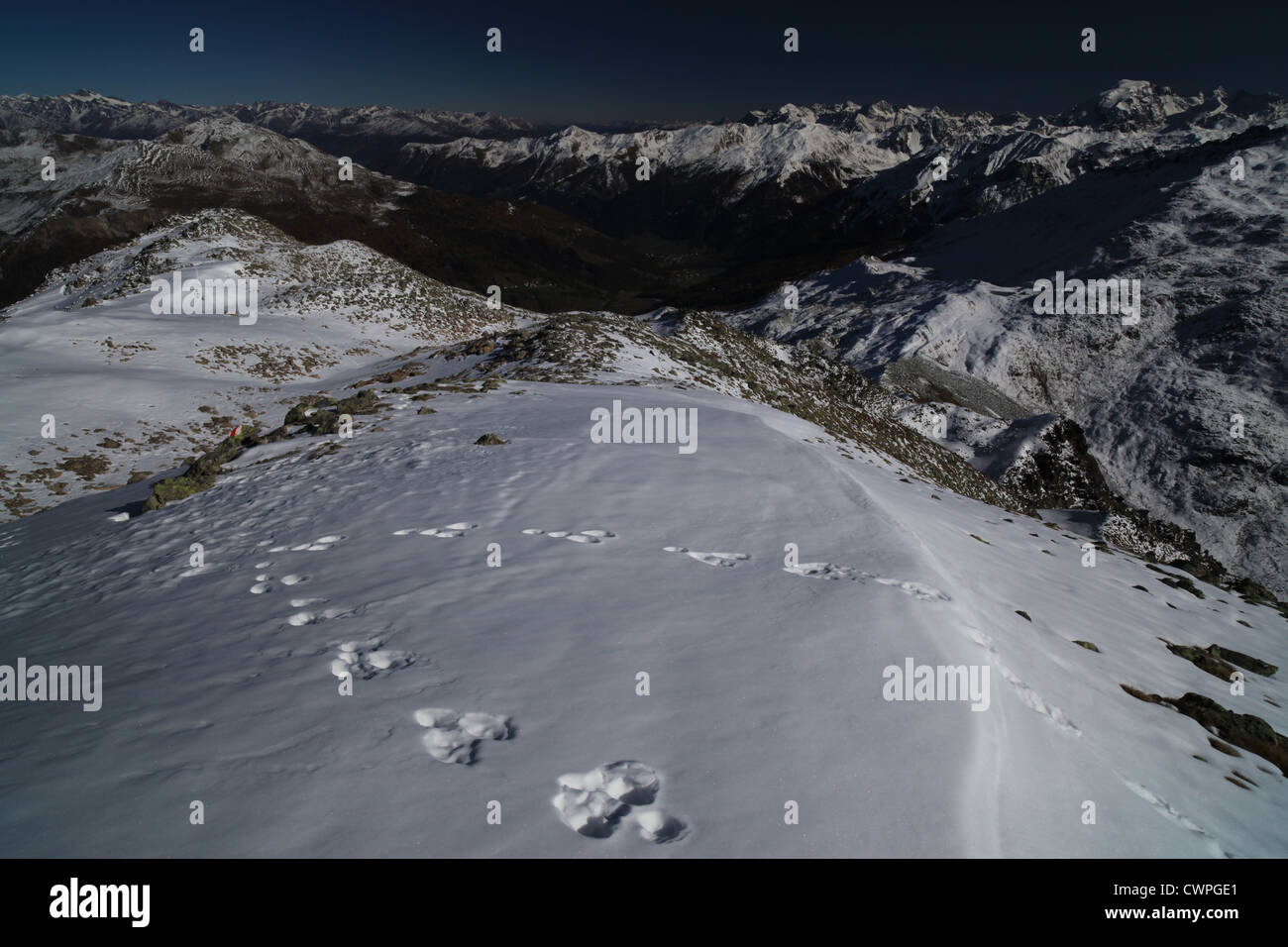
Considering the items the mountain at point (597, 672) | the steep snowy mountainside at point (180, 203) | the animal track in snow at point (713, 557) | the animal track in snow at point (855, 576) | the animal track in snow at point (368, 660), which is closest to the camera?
the mountain at point (597, 672)

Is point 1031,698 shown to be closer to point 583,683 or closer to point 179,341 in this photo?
point 583,683

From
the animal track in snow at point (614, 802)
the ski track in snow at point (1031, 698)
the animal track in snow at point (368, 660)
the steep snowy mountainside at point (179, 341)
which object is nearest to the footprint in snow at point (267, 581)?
the animal track in snow at point (368, 660)

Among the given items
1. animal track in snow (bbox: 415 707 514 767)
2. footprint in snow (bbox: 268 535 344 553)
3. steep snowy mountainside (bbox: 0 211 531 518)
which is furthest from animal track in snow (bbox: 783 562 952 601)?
steep snowy mountainside (bbox: 0 211 531 518)

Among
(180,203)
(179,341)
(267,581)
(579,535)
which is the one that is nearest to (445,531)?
(579,535)

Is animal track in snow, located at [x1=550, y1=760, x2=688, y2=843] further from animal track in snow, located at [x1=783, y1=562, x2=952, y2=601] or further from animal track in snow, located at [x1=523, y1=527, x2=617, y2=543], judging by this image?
animal track in snow, located at [x1=523, y1=527, x2=617, y2=543]

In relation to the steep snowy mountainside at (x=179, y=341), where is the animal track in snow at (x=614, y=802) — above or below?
below

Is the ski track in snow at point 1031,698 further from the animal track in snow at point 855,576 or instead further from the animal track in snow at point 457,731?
→ the animal track in snow at point 457,731
